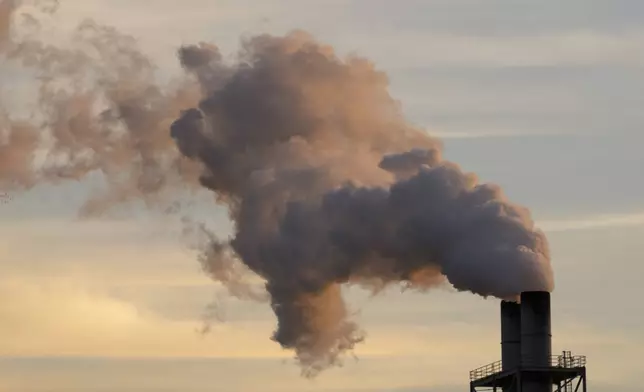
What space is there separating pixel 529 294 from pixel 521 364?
3.86 metres

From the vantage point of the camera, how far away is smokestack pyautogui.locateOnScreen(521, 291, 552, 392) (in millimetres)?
116188

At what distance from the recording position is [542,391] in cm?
11819

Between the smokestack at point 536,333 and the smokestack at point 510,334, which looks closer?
the smokestack at point 536,333

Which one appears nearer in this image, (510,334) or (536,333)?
(536,333)

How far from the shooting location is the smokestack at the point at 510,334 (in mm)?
121688

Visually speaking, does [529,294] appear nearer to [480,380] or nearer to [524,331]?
[524,331]

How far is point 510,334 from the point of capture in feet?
402

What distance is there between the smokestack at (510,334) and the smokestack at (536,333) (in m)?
3.95

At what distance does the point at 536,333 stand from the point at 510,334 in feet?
20.3

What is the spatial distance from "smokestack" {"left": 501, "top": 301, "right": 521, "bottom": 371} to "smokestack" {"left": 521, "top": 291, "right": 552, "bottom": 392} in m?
3.95

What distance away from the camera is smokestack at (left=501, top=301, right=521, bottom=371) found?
399ft

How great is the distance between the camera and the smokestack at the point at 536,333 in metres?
116

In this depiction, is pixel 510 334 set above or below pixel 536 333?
above

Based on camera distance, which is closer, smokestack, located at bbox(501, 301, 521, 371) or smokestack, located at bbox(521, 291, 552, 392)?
smokestack, located at bbox(521, 291, 552, 392)
